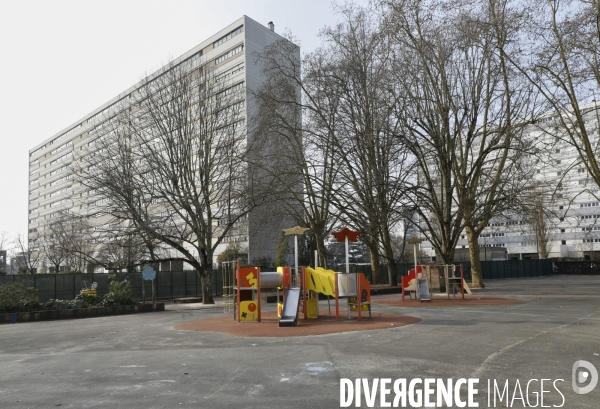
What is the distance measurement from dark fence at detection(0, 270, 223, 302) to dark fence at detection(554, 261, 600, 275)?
5158 centimetres

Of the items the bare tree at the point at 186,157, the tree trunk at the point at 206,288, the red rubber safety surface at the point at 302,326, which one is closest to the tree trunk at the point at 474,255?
the bare tree at the point at 186,157

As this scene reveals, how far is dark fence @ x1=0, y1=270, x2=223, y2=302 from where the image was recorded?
29302mm

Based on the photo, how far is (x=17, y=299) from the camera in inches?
879

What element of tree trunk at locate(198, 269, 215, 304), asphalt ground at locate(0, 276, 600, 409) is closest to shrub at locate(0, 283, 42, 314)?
asphalt ground at locate(0, 276, 600, 409)

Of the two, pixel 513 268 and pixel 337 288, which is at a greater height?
pixel 337 288

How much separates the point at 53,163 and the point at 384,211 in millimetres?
110866

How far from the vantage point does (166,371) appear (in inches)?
351

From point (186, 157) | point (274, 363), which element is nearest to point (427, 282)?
point (186, 157)

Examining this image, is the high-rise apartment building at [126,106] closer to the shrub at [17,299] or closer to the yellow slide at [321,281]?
the shrub at [17,299]

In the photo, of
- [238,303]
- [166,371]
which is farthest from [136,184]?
[166,371]

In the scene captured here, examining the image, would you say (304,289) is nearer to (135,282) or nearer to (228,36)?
(135,282)

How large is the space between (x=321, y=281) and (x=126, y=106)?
103 ft

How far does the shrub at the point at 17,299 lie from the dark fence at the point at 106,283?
6208 millimetres

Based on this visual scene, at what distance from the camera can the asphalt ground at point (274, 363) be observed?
7.05 meters
